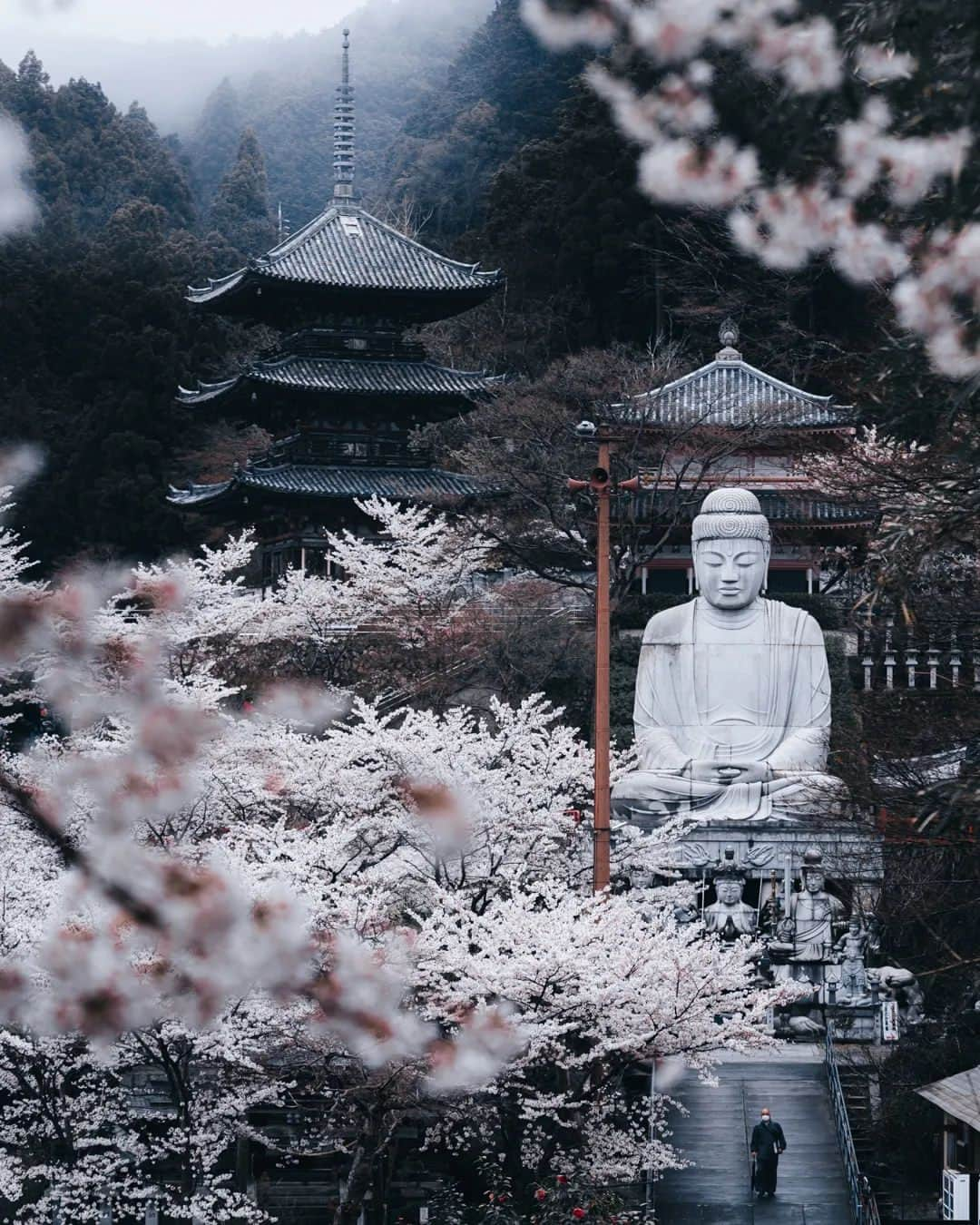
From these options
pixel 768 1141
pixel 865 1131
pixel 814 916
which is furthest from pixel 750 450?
pixel 768 1141

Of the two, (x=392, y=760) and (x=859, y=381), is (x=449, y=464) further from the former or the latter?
(x=859, y=381)

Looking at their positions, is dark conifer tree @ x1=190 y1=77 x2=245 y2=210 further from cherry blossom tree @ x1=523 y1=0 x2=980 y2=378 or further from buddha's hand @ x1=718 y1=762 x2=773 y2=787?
cherry blossom tree @ x1=523 y1=0 x2=980 y2=378

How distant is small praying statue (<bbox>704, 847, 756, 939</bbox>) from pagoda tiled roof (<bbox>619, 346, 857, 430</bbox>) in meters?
12.2

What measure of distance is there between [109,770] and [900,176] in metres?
3.74

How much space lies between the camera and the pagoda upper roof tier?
125 ft

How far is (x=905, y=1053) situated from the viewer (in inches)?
752

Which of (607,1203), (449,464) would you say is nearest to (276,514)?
(449,464)

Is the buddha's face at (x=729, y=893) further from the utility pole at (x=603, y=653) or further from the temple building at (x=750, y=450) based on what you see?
the temple building at (x=750, y=450)

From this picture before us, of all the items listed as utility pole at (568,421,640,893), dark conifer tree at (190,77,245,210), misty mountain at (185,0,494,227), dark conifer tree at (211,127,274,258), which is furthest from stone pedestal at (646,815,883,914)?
dark conifer tree at (190,77,245,210)

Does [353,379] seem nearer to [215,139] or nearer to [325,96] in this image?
[215,139]

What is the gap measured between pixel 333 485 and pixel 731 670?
11857 millimetres

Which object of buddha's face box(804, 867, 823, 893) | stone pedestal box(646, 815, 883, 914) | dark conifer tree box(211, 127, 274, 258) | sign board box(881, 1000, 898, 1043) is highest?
dark conifer tree box(211, 127, 274, 258)

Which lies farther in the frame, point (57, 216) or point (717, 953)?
point (57, 216)

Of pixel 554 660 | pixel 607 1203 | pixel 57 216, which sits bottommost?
pixel 607 1203
